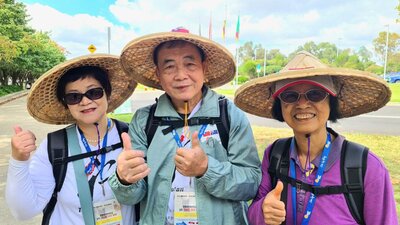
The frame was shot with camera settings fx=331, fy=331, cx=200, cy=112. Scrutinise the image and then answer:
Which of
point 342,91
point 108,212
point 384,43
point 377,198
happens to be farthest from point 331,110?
point 384,43

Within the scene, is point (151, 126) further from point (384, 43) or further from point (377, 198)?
point (384, 43)

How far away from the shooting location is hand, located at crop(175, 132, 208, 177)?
1.60 metres

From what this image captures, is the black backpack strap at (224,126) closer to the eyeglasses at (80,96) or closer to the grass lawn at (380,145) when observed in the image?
the eyeglasses at (80,96)

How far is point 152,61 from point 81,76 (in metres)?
0.49

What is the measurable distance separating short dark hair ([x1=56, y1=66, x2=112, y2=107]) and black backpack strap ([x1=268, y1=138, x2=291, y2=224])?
1.18m

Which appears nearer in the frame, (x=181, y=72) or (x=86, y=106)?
(x=181, y=72)

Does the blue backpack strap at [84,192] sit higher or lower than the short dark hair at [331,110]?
lower

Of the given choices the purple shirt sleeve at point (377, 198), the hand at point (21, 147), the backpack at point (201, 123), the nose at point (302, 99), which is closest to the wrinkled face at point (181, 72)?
→ the backpack at point (201, 123)

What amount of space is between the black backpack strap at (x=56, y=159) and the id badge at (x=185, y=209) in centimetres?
71

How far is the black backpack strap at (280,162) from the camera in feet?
5.79

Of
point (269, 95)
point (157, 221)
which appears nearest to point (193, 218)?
point (157, 221)

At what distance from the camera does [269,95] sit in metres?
2.12

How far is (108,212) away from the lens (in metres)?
1.96

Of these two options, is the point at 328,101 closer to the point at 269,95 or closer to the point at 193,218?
the point at 269,95
